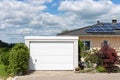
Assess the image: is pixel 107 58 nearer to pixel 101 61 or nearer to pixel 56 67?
pixel 101 61

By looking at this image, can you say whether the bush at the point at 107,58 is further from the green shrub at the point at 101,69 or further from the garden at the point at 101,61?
the green shrub at the point at 101,69

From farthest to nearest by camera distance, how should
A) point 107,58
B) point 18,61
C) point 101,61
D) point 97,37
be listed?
point 97,37 → point 101,61 → point 107,58 → point 18,61

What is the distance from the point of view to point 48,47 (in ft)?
76.9

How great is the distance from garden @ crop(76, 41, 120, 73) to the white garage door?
3.95ft

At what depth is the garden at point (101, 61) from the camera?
2225 centimetres

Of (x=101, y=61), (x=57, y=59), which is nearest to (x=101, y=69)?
(x=101, y=61)

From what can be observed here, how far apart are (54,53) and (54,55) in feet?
0.56

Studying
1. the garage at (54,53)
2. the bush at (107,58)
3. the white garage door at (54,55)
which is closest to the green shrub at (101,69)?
the bush at (107,58)

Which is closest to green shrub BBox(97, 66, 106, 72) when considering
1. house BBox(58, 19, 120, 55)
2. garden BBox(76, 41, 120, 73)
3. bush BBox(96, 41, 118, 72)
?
garden BBox(76, 41, 120, 73)

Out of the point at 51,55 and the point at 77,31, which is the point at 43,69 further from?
the point at 77,31

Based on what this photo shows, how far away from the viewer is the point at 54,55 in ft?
77.0

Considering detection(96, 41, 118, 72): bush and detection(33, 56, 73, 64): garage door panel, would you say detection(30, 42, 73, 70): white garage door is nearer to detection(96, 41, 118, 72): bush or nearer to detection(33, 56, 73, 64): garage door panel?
detection(33, 56, 73, 64): garage door panel

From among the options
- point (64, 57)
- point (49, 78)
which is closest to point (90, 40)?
point (64, 57)

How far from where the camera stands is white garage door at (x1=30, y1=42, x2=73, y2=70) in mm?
23375
